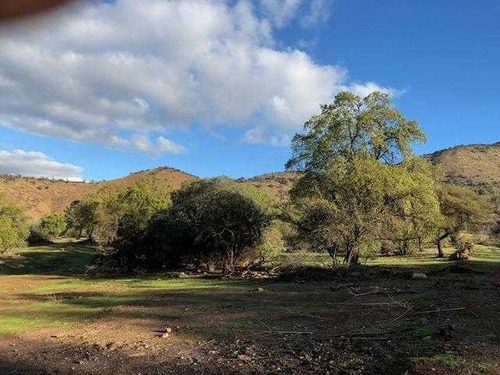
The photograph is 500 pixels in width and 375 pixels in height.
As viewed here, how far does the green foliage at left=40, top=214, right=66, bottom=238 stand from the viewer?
84.6m

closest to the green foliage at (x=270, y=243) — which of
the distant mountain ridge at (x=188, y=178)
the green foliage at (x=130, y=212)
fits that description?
the green foliage at (x=130, y=212)

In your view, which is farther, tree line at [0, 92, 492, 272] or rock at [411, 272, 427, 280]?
tree line at [0, 92, 492, 272]

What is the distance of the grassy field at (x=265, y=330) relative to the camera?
8727mm

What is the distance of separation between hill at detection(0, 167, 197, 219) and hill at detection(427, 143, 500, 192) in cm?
5523

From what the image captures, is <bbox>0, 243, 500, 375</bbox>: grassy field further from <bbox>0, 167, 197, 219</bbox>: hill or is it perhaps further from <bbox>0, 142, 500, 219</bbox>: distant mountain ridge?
<bbox>0, 167, 197, 219</bbox>: hill

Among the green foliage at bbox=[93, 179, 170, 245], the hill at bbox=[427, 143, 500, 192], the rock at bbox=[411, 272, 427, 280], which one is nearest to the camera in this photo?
the rock at bbox=[411, 272, 427, 280]

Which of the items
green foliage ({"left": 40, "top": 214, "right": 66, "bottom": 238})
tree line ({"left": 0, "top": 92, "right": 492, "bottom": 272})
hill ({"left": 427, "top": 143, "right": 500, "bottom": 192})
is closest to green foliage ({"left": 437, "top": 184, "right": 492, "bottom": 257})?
tree line ({"left": 0, "top": 92, "right": 492, "bottom": 272})

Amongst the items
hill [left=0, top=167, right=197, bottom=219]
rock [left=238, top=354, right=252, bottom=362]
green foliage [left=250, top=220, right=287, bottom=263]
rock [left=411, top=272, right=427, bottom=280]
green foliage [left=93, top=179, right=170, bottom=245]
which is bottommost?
rock [left=238, top=354, right=252, bottom=362]

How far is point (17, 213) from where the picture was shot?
56312mm

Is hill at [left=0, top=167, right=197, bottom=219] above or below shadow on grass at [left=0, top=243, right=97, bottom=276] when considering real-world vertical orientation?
above

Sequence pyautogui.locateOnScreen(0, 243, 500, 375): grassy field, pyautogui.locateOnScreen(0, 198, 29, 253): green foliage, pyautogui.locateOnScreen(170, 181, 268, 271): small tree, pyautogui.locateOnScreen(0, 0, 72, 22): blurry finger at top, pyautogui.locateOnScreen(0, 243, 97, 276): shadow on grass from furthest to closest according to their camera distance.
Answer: pyautogui.locateOnScreen(0, 198, 29, 253): green foliage < pyautogui.locateOnScreen(0, 243, 97, 276): shadow on grass < pyautogui.locateOnScreen(170, 181, 268, 271): small tree < pyautogui.locateOnScreen(0, 243, 500, 375): grassy field < pyautogui.locateOnScreen(0, 0, 72, 22): blurry finger at top

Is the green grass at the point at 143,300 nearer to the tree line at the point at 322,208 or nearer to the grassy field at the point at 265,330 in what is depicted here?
the grassy field at the point at 265,330

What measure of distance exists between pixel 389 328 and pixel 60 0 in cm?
1010

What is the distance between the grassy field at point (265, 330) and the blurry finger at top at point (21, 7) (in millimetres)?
7223
